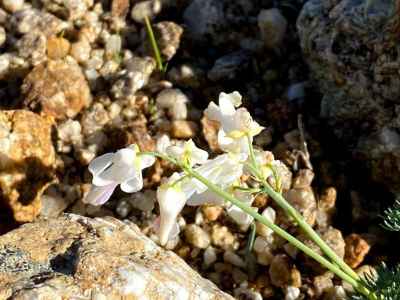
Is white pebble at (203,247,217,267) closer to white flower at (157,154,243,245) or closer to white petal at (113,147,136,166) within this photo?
white flower at (157,154,243,245)

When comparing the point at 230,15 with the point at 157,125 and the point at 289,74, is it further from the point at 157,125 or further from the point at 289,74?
the point at 157,125

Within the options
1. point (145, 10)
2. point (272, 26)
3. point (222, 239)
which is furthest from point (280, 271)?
point (145, 10)

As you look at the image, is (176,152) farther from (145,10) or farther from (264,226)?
(145,10)

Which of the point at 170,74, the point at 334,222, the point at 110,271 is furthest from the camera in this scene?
the point at 170,74

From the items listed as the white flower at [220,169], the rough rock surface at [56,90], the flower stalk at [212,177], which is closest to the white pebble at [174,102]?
the rough rock surface at [56,90]

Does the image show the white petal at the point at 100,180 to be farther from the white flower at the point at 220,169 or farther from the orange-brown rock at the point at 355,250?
the orange-brown rock at the point at 355,250

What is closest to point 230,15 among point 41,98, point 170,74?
point 170,74

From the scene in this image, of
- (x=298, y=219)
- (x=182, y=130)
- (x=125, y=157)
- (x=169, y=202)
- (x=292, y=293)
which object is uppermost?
(x=125, y=157)
